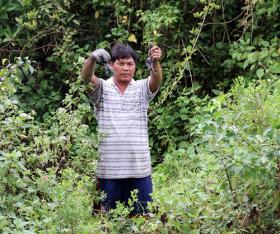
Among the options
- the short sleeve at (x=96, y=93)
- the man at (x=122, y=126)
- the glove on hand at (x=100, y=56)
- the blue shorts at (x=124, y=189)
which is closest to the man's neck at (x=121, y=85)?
the man at (x=122, y=126)

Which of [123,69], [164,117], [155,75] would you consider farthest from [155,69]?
[164,117]

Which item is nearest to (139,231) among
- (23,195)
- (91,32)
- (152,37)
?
(23,195)

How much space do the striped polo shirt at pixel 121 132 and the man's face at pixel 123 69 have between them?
0.06 m

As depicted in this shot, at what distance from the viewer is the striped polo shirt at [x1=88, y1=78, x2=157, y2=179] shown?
12.9 feet

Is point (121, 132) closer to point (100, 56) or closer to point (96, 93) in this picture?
point (96, 93)

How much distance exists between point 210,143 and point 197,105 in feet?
9.59

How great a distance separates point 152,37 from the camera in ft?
20.0

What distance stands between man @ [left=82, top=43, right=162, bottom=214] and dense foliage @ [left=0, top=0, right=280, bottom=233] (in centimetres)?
11

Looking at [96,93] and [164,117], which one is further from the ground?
[96,93]

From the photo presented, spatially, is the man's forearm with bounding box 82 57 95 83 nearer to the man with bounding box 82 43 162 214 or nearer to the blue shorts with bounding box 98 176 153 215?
the man with bounding box 82 43 162 214

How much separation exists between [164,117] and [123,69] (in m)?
2.04

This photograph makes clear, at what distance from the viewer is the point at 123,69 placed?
159 inches

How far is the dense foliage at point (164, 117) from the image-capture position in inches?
117

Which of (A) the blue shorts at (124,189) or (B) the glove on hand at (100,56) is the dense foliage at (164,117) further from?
(B) the glove on hand at (100,56)
